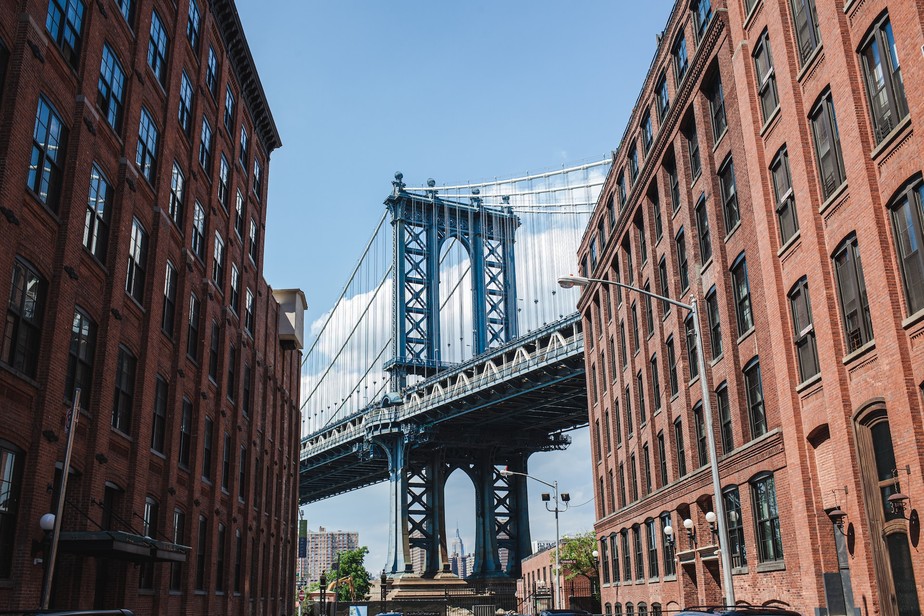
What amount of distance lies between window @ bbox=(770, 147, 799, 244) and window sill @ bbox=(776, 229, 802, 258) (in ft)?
0.65

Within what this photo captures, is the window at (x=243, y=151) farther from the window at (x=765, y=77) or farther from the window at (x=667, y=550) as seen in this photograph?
the window at (x=667, y=550)

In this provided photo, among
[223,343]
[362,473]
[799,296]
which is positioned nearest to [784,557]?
[799,296]

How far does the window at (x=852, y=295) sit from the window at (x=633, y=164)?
870 inches

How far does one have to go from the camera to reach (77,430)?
2012cm

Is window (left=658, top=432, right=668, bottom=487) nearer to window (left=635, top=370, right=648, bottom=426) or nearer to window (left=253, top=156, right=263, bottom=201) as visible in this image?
window (left=635, top=370, right=648, bottom=426)

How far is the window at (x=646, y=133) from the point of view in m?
39.7

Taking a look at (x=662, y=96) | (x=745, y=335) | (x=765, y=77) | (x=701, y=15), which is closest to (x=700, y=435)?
(x=745, y=335)

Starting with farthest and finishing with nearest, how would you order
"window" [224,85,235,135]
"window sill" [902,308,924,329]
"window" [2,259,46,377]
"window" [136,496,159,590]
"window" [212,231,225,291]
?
"window" [224,85,235,135], "window" [212,231,225,291], "window" [136,496,159,590], "window" [2,259,46,377], "window sill" [902,308,924,329]

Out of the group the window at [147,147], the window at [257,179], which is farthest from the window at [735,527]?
the window at [257,179]

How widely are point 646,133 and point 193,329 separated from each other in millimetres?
21463

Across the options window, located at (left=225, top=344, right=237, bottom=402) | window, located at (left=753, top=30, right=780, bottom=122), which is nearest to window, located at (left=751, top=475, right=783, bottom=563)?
window, located at (left=753, top=30, right=780, bottom=122)

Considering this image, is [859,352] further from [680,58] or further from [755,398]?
[680,58]

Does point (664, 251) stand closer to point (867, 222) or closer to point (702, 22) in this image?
point (702, 22)

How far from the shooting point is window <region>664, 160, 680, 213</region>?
1404 inches
